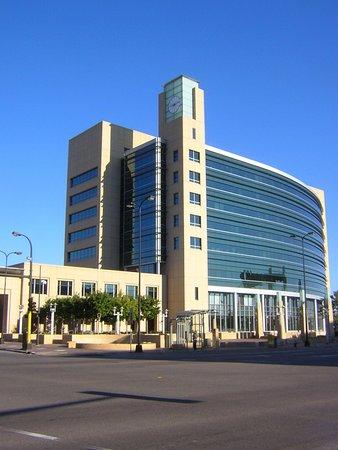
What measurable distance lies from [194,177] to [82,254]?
24387 millimetres

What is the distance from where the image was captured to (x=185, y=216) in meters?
84.8

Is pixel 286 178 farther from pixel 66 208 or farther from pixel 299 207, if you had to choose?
pixel 66 208

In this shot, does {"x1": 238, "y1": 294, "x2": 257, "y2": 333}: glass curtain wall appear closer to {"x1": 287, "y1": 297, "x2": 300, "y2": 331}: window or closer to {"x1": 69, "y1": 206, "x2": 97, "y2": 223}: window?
{"x1": 287, "y1": 297, "x2": 300, "y2": 331}: window

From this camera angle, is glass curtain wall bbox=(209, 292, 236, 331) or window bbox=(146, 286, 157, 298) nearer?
window bbox=(146, 286, 157, 298)

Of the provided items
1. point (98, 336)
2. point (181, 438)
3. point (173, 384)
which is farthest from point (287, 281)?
point (181, 438)

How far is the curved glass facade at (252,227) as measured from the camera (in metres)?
92.3

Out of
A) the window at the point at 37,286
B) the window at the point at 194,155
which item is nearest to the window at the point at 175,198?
the window at the point at 194,155

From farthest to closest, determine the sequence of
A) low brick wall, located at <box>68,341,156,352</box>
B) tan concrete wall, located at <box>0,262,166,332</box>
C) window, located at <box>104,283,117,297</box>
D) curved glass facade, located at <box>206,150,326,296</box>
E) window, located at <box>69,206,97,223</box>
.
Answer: window, located at <box>69,206,97,223</box>
curved glass facade, located at <box>206,150,326,296</box>
window, located at <box>104,283,117,297</box>
tan concrete wall, located at <box>0,262,166,332</box>
low brick wall, located at <box>68,341,156,352</box>

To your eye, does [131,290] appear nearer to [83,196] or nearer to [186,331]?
A: [83,196]

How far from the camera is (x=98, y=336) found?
58031mm

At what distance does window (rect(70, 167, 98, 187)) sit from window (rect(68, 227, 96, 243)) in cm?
921

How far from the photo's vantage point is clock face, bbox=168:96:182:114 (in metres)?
90.6

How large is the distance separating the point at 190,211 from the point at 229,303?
18327 millimetres

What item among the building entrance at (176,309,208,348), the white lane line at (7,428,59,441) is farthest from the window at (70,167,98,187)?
the white lane line at (7,428,59,441)
